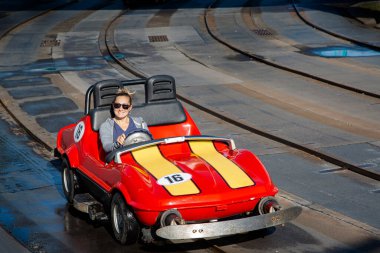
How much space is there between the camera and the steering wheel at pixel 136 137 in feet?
30.5

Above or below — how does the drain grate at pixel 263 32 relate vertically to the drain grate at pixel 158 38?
below

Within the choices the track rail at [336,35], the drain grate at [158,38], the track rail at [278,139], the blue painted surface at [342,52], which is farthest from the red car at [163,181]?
the drain grate at [158,38]

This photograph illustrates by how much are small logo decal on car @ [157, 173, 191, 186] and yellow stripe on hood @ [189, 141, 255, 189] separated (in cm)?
38

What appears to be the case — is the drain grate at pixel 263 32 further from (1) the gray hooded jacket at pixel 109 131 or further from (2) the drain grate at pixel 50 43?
(1) the gray hooded jacket at pixel 109 131

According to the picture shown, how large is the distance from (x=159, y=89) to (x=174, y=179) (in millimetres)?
2186

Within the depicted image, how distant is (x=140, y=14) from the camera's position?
33656 mm

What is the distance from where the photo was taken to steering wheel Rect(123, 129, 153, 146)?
9289 millimetres

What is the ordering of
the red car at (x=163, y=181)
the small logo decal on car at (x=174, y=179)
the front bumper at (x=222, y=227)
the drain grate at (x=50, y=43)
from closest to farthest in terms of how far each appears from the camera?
the front bumper at (x=222, y=227), the red car at (x=163, y=181), the small logo decal on car at (x=174, y=179), the drain grate at (x=50, y=43)

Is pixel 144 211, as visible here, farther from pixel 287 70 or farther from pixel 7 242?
pixel 287 70

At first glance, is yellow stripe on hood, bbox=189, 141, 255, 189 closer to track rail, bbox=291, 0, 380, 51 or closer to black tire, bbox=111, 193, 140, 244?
black tire, bbox=111, 193, 140, 244

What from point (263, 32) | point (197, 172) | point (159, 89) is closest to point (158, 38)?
point (263, 32)

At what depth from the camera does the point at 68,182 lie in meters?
10.0

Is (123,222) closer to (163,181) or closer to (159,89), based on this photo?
(163,181)

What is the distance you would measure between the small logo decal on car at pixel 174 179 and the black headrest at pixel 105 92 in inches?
76.4
